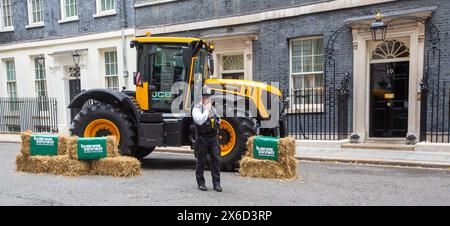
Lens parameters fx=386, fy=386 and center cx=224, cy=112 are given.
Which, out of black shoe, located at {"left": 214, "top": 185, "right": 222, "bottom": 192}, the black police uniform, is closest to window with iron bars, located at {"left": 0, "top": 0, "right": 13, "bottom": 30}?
the black police uniform

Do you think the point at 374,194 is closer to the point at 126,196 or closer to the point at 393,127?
the point at 126,196

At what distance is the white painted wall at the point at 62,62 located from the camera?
57.3 feet

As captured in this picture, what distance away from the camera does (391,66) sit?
38.9ft

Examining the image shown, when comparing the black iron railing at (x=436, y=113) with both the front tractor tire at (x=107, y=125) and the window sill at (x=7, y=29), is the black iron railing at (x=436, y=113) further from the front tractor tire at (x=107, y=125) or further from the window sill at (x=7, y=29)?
the window sill at (x=7, y=29)

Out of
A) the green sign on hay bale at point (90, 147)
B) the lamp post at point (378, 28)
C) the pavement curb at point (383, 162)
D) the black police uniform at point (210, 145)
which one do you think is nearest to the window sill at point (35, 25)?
the green sign on hay bale at point (90, 147)

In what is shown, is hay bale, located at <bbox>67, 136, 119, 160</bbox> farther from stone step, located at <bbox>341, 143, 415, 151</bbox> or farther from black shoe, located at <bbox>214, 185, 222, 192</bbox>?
stone step, located at <bbox>341, 143, 415, 151</bbox>

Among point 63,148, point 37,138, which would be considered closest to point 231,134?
point 63,148

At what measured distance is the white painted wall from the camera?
57.3ft

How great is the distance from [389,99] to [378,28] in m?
2.30

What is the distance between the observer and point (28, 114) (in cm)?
2008

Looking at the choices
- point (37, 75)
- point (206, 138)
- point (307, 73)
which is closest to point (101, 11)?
point (37, 75)

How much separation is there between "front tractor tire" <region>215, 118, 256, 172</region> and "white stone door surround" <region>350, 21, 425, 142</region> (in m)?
5.52

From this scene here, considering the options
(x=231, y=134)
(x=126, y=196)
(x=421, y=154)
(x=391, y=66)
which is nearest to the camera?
(x=126, y=196)
